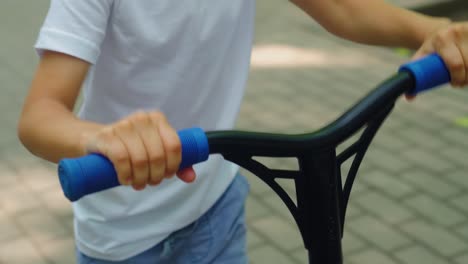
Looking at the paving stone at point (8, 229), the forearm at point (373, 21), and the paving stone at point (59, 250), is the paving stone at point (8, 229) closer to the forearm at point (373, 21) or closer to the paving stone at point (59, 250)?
the paving stone at point (59, 250)

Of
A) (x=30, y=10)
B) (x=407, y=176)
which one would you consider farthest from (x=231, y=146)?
(x=30, y=10)

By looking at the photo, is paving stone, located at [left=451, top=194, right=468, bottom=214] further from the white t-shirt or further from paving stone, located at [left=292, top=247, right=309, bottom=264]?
the white t-shirt

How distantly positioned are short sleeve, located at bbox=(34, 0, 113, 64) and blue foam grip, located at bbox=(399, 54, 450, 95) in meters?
0.58

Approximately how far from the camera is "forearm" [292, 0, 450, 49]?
1.65m

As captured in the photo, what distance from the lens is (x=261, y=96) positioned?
5.00 meters

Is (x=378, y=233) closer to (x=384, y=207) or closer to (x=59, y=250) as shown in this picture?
(x=384, y=207)

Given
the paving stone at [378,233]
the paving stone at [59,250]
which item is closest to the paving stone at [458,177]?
the paving stone at [378,233]

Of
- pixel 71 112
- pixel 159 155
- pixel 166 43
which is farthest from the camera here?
pixel 166 43

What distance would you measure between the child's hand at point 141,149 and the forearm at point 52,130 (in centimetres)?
14

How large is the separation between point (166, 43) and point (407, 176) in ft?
8.54

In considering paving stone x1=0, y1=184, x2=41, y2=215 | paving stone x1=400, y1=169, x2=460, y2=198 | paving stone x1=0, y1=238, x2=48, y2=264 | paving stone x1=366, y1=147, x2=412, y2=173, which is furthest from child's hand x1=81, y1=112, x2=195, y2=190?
paving stone x1=366, y1=147, x2=412, y2=173

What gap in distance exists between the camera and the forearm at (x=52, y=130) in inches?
49.2

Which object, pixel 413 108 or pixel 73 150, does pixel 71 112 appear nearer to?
pixel 73 150

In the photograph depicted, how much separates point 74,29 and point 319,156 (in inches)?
20.9
